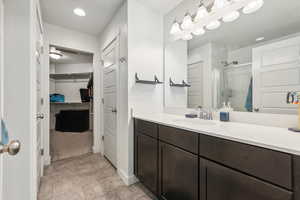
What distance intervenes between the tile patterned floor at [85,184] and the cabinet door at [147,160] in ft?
0.73

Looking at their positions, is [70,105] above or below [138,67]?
below

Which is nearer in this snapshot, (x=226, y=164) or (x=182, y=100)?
(x=226, y=164)

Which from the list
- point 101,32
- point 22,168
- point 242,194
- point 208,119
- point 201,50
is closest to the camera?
point 242,194

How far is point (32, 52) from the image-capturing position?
1135 millimetres

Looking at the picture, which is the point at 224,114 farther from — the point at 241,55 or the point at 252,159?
the point at 252,159

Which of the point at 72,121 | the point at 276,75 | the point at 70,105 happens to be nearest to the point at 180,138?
the point at 276,75

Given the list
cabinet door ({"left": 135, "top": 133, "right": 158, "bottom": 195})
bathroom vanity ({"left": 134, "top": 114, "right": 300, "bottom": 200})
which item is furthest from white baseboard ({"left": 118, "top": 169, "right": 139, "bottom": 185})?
bathroom vanity ({"left": 134, "top": 114, "right": 300, "bottom": 200})

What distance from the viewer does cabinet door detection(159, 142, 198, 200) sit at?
1001 millimetres

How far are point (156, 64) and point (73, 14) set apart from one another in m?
1.53

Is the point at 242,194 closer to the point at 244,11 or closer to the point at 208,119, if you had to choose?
the point at 208,119

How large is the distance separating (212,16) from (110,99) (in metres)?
1.85

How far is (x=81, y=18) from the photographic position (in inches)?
88.6

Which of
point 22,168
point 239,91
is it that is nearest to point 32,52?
point 22,168

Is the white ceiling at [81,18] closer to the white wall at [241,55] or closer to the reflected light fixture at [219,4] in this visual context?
the reflected light fixture at [219,4]
